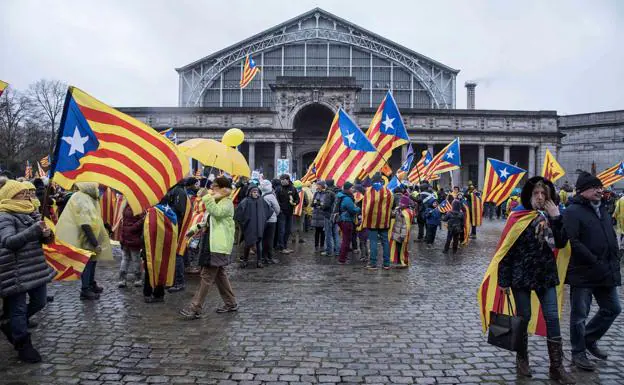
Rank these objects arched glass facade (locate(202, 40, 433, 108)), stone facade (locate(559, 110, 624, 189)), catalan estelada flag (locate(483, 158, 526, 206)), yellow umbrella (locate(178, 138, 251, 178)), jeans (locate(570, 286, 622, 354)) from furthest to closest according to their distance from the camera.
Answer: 1. arched glass facade (locate(202, 40, 433, 108))
2. stone facade (locate(559, 110, 624, 189))
3. catalan estelada flag (locate(483, 158, 526, 206))
4. yellow umbrella (locate(178, 138, 251, 178))
5. jeans (locate(570, 286, 622, 354))

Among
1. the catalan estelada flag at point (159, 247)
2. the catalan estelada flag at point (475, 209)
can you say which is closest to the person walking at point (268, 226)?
the catalan estelada flag at point (159, 247)

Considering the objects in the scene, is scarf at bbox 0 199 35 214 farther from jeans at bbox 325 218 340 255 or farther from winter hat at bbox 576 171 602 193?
jeans at bbox 325 218 340 255

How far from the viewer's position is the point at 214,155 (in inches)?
448

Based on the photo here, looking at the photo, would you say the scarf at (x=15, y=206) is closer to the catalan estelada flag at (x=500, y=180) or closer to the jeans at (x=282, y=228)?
the jeans at (x=282, y=228)

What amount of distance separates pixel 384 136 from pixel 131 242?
22.5 feet

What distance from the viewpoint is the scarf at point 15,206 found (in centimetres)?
530

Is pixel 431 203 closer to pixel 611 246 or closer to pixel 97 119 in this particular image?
pixel 611 246

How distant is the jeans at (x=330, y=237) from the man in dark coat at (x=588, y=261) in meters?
8.22

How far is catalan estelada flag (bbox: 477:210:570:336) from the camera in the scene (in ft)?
16.4

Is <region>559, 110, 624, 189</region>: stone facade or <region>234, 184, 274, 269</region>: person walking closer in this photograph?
<region>234, 184, 274, 269</region>: person walking

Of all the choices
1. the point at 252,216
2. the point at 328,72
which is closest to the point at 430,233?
the point at 252,216

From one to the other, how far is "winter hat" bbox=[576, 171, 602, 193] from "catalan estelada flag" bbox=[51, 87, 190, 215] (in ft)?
16.7

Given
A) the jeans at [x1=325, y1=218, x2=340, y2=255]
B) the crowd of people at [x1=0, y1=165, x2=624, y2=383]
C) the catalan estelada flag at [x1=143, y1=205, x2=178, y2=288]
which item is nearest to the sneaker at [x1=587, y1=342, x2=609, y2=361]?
the crowd of people at [x1=0, y1=165, x2=624, y2=383]

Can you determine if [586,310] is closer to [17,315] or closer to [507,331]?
[507,331]
